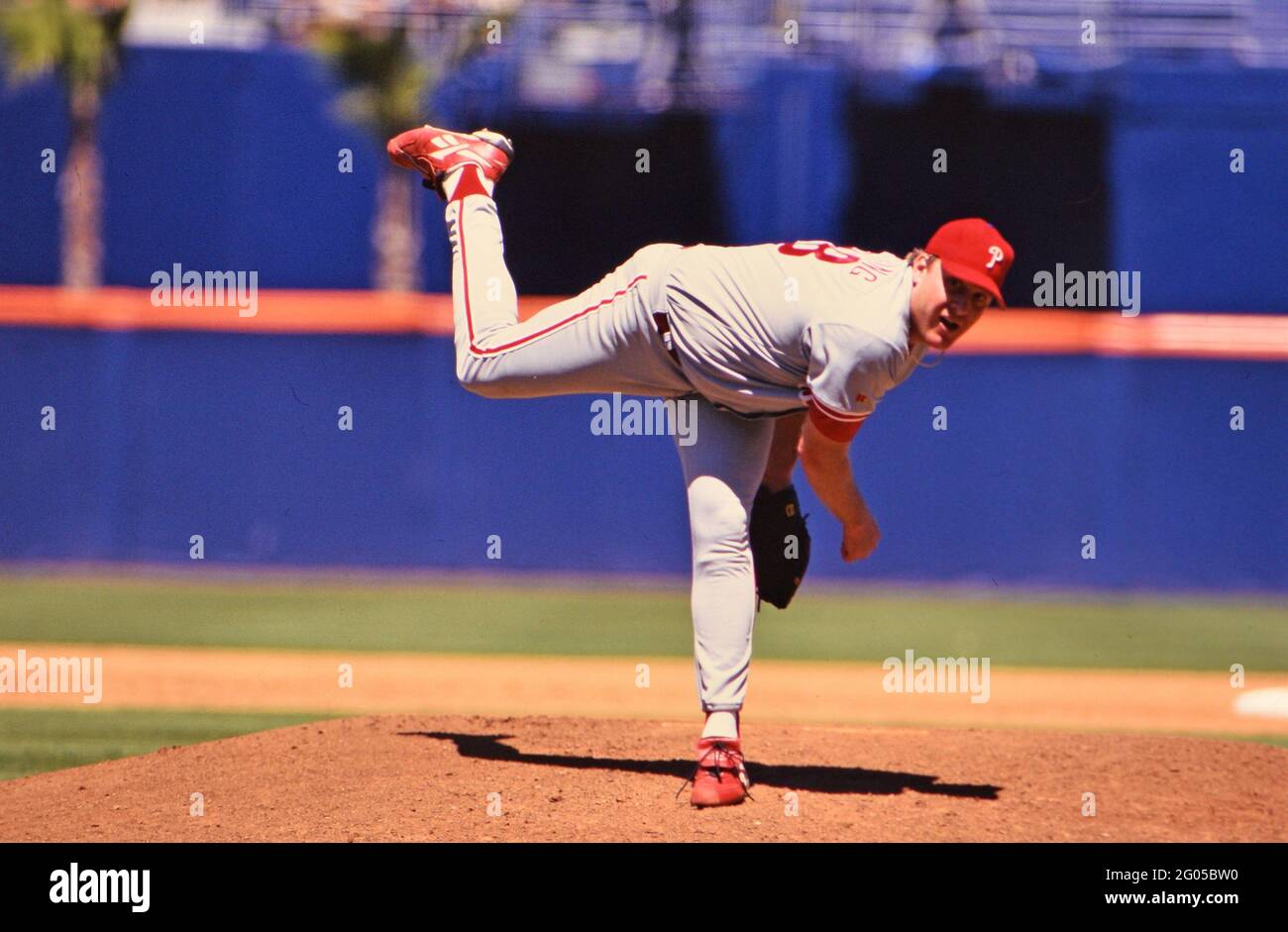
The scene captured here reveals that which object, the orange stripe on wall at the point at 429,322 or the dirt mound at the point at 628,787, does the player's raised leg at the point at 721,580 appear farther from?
the orange stripe on wall at the point at 429,322

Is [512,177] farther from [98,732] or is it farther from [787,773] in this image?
[787,773]

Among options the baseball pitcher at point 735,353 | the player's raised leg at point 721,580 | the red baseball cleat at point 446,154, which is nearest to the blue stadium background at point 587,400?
the red baseball cleat at point 446,154

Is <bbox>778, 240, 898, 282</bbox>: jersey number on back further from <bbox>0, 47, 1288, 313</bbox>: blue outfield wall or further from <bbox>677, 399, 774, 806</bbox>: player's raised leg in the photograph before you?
<bbox>0, 47, 1288, 313</bbox>: blue outfield wall

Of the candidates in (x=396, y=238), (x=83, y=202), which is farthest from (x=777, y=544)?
(x=83, y=202)

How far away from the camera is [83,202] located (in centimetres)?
1112

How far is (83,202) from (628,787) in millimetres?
8576

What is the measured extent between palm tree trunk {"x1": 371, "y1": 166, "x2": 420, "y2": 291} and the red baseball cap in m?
7.74

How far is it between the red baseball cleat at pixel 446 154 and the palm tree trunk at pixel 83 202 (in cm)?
727

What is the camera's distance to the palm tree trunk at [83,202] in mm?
10969

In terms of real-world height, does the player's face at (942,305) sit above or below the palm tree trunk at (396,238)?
below

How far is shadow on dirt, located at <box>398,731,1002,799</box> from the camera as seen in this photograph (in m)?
4.26

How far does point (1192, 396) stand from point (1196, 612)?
153 cm

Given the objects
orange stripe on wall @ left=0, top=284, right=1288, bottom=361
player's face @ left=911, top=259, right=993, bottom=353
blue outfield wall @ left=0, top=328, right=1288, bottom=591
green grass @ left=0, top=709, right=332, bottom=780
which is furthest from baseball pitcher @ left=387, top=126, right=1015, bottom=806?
orange stripe on wall @ left=0, top=284, right=1288, bottom=361

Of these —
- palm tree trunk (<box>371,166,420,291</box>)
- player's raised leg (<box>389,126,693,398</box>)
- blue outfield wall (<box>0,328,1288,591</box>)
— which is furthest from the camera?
palm tree trunk (<box>371,166,420,291</box>)
